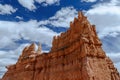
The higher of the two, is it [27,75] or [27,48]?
[27,48]

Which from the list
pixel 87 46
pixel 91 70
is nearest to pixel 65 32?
pixel 87 46

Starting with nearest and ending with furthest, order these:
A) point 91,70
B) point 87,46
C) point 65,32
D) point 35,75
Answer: point 91,70 < point 87,46 < point 65,32 < point 35,75

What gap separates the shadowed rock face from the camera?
1854 inches

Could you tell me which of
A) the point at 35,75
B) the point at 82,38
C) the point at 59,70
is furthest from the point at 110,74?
the point at 35,75

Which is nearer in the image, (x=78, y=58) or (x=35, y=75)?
(x=78, y=58)

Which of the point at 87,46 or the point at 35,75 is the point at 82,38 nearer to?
the point at 87,46

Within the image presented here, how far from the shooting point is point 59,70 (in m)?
57.2

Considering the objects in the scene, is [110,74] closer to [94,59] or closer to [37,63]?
[94,59]

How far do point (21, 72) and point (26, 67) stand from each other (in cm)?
331

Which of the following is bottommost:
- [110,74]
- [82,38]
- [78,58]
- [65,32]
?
[110,74]

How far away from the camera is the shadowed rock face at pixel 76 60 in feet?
155

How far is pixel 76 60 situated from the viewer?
50.3m

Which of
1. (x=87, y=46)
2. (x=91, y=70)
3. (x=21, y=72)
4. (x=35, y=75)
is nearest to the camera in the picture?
(x=91, y=70)

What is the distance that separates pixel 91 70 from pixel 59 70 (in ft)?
44.0
